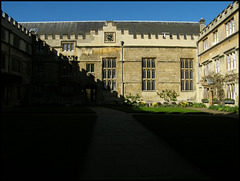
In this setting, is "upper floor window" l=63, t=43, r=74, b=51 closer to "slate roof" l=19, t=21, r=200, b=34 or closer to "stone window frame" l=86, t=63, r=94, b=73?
"stone window frame" l=86, t=63, r=94, b=73

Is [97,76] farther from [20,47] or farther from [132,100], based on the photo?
[20,47]

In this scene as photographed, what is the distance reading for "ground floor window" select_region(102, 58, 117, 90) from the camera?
22.2m

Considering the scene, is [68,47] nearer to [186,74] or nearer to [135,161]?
[186,74]

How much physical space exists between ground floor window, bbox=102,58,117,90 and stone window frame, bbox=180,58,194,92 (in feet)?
27.7

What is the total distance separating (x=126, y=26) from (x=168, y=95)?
Result: 1168cm

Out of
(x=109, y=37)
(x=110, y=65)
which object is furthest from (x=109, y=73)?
(x=109, y=37)

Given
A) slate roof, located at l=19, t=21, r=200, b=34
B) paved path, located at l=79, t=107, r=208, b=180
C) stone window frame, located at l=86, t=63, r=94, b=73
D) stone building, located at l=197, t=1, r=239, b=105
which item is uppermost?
slate roof, located at l=19, t=21, r=200, b=34

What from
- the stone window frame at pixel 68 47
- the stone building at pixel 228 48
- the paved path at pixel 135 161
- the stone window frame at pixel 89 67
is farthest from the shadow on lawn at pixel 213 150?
the stone window frame at pixel 68 47

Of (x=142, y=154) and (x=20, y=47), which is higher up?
(x=20, y=47)

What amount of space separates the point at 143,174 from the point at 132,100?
709 inches

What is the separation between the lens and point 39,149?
4.15m

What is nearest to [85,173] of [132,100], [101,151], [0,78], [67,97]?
[101,151]

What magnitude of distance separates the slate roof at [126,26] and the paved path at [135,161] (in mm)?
22083

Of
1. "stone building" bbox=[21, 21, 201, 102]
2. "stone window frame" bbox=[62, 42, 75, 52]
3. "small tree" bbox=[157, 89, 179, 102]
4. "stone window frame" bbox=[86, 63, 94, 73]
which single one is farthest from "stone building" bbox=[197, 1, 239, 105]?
"stone window frame" bbox=[62, 42, 75, 52]
